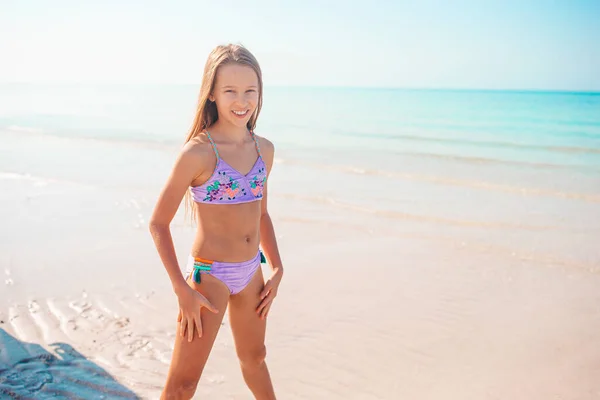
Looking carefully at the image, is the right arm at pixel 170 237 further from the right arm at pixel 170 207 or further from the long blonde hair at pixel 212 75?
the long blonde hair at pixel 212 75

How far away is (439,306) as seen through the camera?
5199 millimetres

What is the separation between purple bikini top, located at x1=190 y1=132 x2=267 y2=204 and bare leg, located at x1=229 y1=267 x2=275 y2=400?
16.5 inches

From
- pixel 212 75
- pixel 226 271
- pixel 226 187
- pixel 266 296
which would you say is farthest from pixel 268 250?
pixel 212 75

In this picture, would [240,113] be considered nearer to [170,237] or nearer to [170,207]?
[170,207]

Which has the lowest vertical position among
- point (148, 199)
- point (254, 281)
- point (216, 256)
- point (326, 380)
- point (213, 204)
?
point (148, 199)

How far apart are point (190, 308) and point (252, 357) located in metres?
0.59

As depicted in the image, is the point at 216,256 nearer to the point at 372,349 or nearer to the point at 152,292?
the point at 372,349

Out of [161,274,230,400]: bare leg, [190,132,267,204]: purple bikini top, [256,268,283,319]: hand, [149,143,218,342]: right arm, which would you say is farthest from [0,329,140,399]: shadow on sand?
[190,132,267,204]: purple bikini top

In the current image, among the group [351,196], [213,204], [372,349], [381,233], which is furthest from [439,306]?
[351,196]

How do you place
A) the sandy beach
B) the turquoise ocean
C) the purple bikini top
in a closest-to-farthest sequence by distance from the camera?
1. the purple bikini top
2. the sandy beach
3. the turquoise ocean

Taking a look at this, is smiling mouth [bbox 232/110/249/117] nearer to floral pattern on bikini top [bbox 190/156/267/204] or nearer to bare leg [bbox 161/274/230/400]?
floral pattern on bikini top [bbox 190/156/267/204]

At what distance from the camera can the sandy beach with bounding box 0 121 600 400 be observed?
12.5ft

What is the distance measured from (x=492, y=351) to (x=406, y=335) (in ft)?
2.29

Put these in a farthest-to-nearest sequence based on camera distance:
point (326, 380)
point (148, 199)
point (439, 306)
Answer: point (148, 199), point (439, 306), point (326, 380)
